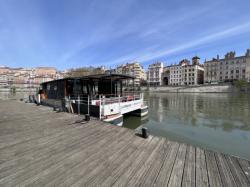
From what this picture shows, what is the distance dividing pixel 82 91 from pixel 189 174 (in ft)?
36.1

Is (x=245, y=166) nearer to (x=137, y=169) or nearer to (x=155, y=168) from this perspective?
(x=155, y=168)

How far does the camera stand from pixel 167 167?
2.63 m

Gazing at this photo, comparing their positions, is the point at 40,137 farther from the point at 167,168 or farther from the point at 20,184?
the point at 167,168

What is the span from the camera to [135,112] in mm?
12578

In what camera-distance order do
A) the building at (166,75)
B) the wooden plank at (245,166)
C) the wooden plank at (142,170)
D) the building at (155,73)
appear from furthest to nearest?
the building at (155,73), the building at (166,75), the wooden plank at (245,166), the wooden plank at (142,170)

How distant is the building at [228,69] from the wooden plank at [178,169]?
76.5 metres

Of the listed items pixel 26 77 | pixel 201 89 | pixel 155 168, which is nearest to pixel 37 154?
pixel 155 168

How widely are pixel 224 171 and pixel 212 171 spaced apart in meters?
0.22

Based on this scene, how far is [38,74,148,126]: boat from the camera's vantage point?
853 cm

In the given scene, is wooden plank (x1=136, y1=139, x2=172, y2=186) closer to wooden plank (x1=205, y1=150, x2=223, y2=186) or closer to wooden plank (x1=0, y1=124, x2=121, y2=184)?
wooden plank (x1=205, y1=150, x2=223, y2=186)

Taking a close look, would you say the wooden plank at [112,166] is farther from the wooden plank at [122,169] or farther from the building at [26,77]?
the building at [26,77]

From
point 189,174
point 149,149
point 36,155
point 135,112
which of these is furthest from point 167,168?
point 135,112

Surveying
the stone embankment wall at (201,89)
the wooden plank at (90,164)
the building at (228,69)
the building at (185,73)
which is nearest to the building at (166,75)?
the building at (185,73)

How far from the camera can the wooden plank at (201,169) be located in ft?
7.40
